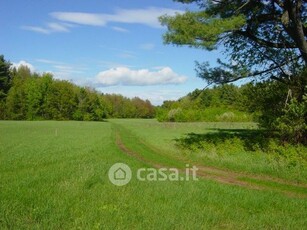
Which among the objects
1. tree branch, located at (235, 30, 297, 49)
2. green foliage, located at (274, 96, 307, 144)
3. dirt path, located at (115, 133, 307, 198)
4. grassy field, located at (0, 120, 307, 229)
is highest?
tree branch, located at (235, 30, 297, 49)

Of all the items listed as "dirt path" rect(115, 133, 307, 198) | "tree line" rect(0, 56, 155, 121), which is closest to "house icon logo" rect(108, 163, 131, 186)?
"dirt path" rect(115, 133, 307, 198)

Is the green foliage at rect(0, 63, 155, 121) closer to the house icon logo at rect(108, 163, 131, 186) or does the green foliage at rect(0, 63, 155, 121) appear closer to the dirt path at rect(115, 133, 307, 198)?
the dirt path at rect(115, 133, 307, 198)

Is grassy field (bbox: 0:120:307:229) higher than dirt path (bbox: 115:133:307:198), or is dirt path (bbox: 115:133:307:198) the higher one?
grassy field (bbox: 0:120:307:229)

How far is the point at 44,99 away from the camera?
107250 mm

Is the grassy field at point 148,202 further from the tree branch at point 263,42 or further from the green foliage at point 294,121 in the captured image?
the tree branch at point 263,42

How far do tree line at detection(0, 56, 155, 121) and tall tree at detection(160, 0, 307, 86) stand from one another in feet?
299

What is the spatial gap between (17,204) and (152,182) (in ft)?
14.9

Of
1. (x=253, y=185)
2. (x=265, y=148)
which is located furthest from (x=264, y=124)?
(x=253, y=185)

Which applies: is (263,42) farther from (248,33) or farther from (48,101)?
(48,101)

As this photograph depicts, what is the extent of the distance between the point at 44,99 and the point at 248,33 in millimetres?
94653

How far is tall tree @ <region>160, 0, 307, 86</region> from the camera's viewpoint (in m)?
18.3

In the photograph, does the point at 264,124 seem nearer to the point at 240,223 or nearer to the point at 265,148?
the point at 265,148

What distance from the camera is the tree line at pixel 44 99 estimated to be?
344ft

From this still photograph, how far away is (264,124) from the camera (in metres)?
23.5
